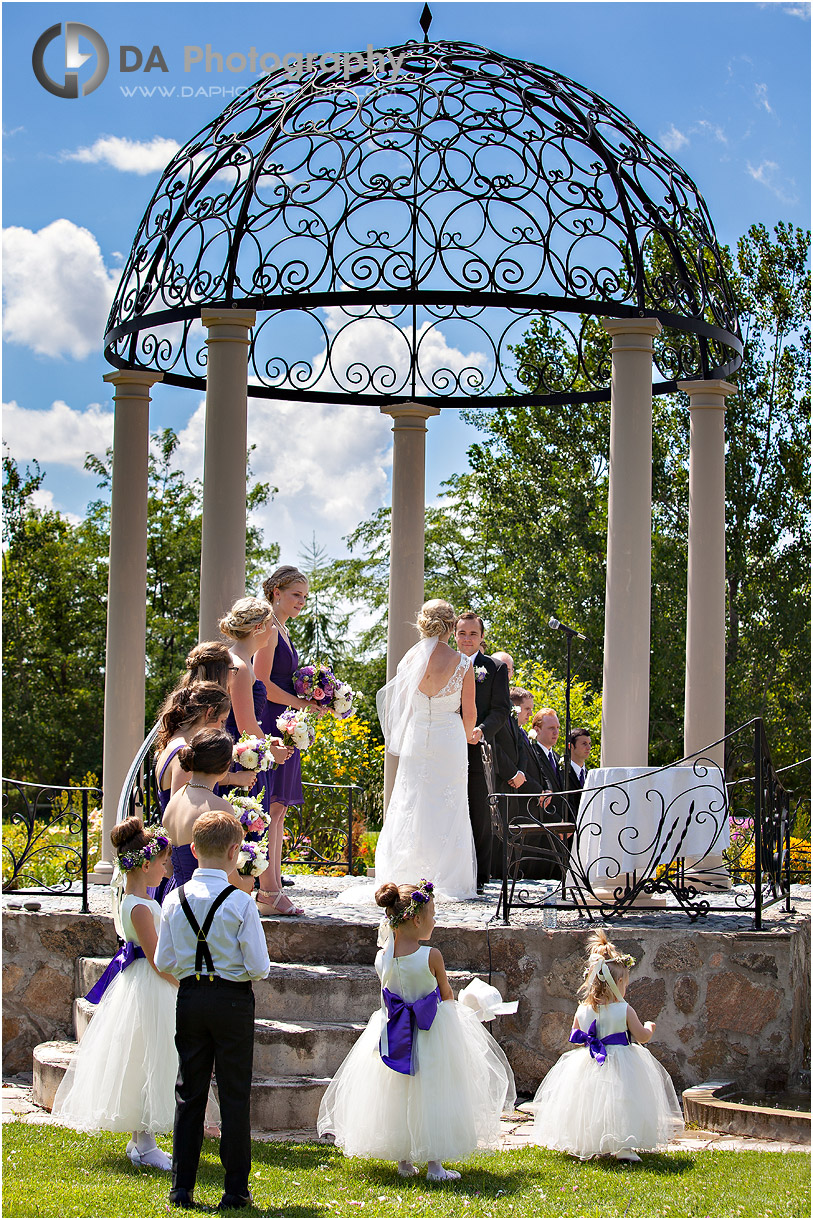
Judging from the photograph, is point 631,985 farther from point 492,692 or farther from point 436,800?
point 492,692

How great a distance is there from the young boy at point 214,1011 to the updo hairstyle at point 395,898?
3.46 feet

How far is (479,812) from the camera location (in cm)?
1166

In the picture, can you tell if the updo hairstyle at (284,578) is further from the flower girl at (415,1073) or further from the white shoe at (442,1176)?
the white shoe at (442,1176)

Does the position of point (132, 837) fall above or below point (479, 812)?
above

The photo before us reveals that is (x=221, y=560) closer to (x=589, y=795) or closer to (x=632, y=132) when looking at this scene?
(x=589, y=795)

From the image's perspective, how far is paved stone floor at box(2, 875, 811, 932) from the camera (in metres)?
9.02

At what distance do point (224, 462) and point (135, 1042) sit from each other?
17.1 feet

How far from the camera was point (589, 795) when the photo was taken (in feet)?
31.4

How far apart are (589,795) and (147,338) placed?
6.29 m

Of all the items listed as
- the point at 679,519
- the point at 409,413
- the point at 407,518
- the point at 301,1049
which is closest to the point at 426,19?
the point at 409,413

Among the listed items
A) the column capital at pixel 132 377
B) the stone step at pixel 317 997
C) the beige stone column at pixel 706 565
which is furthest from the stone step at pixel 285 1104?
the column capital at pixel 132 377

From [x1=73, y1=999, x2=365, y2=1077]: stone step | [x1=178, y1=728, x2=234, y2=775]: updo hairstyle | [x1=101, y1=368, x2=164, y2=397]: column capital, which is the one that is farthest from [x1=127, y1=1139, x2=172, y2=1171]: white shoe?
[x1=101, y1=368, x2=164, y2=397]: column capital

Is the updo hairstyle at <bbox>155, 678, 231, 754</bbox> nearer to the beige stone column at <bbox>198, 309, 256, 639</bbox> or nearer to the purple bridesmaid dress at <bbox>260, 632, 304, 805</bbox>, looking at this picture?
the purple bridesmaid dress at <bbox>260, 632, 304, 805</bbox>

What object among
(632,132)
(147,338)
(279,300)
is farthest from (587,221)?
(147,338)
